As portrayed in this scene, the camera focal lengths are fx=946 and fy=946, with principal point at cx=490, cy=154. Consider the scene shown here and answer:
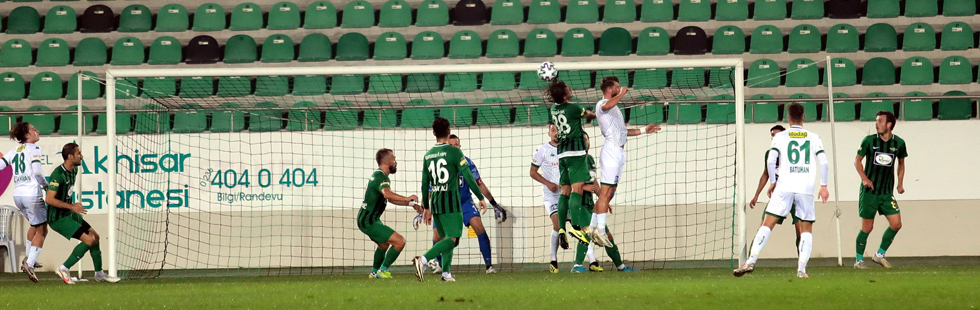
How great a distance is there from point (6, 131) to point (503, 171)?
7.47 metres

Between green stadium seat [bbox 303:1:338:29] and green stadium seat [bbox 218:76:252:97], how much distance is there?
2.05 metres

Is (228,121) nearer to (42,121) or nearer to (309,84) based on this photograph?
(309,84)

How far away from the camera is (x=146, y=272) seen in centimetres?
1274

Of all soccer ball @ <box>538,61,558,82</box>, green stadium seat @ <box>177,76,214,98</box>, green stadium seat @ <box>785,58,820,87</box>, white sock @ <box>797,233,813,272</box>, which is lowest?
white sock @ <box>797,233,813,272</box>

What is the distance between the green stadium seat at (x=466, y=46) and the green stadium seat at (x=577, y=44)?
1.50 m

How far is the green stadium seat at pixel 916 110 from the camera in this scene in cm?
1345

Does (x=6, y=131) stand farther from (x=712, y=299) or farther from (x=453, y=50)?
(x=712, y=299)

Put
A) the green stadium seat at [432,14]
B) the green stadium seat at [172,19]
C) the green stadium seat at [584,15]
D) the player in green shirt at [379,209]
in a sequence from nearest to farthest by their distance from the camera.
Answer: the player in green shirt at [379,209] < the green stadium seat at [584,15] < the green stadium seat at [432,14] < the green stadium seat at [172,19]

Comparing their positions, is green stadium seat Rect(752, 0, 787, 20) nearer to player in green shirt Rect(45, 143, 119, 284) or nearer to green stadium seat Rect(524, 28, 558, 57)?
green stadium seat Rect(524, 28, 558, 57)

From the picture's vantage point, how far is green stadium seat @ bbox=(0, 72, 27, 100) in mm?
16500

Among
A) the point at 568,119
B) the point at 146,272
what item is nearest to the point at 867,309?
the point at 568,119

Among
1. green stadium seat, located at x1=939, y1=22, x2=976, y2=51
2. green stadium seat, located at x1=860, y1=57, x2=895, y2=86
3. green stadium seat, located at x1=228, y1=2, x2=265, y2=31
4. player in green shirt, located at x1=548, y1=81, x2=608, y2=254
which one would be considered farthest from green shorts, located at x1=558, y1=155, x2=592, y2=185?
green stadium seat, located at x1=939, y1=22, x2=976, y2=51

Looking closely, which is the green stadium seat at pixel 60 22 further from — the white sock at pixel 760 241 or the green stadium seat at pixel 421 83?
the white sock at pixel 760 241

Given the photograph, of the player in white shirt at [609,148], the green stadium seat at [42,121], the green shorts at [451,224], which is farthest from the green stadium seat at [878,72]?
the green stadium seat at [42,121]
